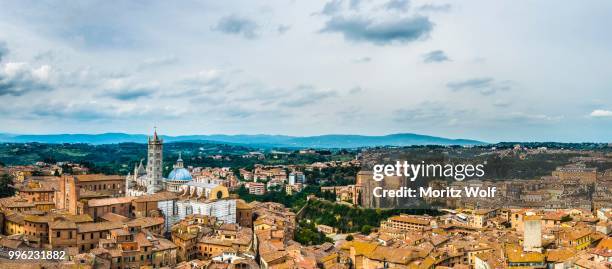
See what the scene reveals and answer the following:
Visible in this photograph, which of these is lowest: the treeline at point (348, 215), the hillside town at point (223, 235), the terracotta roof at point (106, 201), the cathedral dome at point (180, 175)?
the treeline at point (348, 215)

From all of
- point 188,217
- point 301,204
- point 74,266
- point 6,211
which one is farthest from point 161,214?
point 301,204

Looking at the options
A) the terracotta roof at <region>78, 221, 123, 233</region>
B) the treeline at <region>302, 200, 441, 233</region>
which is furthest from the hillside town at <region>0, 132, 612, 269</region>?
the treeline at <region>302, 200, 441, 233</region>

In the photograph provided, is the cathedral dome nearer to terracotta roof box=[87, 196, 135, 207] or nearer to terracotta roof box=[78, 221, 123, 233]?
terracotta roof box=[87, 196, 135, 207]

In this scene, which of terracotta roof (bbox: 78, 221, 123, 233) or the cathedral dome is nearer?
terracotta roof (bbox: 78, 221, 123, 233)

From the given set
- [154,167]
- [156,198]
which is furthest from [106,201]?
[154,167]

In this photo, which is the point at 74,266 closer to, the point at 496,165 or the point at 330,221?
the point at 330,221

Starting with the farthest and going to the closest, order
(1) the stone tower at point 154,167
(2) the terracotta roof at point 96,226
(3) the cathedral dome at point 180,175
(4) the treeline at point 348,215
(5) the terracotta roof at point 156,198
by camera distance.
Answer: (4) the treeline at point 348,215 → (3) the cathedral dome at point 180,175 → (1) the stone tower at point 154,167 → (5) the terracotta roof at point 156,198 → (2) the terracotta roof at point 96,226

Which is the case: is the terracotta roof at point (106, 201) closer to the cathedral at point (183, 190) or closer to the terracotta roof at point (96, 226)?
the cathedral at point (183, 190)

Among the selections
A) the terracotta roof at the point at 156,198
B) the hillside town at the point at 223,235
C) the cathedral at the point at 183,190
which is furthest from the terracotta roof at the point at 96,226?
the cathedral at the point at 183,190
